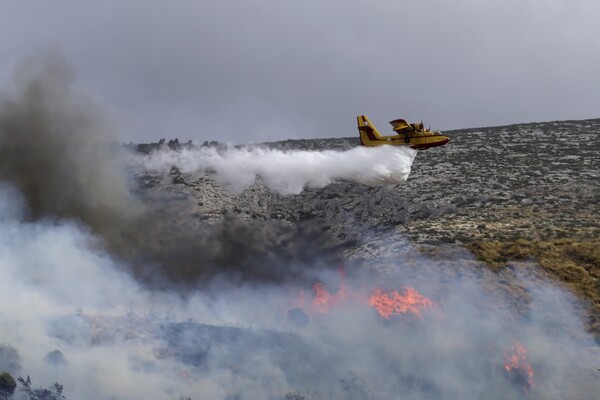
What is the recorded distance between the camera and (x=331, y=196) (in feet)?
170

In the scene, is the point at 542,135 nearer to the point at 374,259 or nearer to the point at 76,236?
the point at 374,259

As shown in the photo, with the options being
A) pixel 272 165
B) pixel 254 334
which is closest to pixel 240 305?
pixel 254 334

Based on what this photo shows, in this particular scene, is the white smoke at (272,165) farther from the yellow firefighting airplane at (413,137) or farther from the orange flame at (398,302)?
the orange flame at (398,302)

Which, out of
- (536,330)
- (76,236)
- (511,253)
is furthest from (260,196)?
(536,330)

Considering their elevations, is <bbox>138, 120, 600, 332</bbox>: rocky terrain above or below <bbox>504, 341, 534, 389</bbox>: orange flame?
above

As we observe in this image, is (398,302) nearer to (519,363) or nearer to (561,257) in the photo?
(519,363)

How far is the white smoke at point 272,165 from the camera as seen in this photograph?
47.5 m

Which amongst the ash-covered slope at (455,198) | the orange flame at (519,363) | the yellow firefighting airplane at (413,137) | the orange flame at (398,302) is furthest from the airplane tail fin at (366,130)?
the orange flame at (519,363)

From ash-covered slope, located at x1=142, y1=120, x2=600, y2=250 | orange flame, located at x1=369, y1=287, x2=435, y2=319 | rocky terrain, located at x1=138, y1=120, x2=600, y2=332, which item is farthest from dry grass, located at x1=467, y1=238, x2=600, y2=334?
orange flame, located at x1=369, y1=287, x2=435, y2=319

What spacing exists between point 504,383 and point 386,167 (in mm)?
18224

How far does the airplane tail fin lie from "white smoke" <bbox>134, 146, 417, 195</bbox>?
913mm

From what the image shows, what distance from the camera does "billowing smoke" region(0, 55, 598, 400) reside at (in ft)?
102

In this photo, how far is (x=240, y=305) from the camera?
39625mm

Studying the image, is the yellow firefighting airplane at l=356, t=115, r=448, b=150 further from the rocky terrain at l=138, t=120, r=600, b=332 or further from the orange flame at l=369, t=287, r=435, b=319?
the orange flame at l=369, t=287, r=435, b=319
